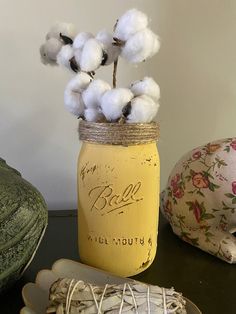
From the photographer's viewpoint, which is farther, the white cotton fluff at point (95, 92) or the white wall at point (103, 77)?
the white wall at point (103, 77)

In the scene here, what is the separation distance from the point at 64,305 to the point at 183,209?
1.05 ft

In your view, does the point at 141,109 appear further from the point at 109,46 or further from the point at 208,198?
the point at 208,198

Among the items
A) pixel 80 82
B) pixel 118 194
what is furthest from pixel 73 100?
pixel 118 194

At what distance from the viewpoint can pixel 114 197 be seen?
0.55m

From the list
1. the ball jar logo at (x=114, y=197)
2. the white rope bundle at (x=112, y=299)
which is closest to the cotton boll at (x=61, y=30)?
the ball jar logo at (x=114, y=197)

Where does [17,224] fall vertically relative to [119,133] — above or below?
below

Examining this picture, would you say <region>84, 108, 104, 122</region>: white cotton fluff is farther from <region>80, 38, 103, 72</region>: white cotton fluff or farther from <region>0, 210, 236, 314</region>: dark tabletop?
<region>0, 210, 236, 314</region>: dark tabletop

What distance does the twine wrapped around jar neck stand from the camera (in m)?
0.53

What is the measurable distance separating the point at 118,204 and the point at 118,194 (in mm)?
14

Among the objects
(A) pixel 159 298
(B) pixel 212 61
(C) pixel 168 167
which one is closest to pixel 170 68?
(B) pixel 212 61

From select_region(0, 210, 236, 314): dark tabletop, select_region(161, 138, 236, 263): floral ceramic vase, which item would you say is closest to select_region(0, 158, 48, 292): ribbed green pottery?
select_region(0, 210, 236, 314): dark tabletop

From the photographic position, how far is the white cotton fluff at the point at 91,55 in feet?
1.67

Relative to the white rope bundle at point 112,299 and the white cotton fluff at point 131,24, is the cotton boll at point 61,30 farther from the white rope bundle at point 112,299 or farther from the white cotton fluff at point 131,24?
the white rope bundle at point 112,299

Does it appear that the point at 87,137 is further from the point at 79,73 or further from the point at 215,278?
the point at 215,278
